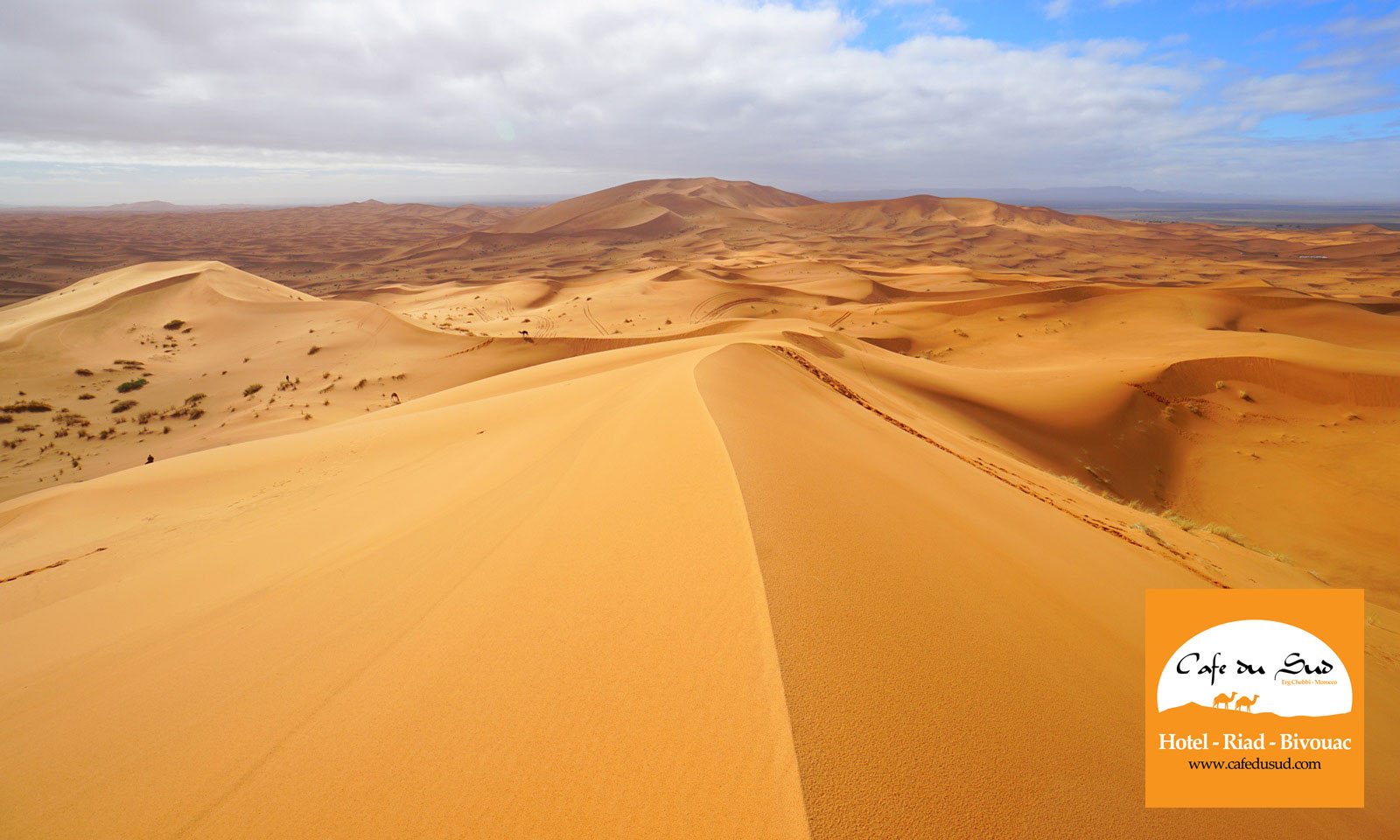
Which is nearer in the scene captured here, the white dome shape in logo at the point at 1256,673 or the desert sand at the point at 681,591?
the desert sand at the point at 681,591

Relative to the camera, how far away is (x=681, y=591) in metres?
2.92

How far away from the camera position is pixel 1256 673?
9.86 ft

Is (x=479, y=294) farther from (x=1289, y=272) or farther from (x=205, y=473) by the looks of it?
(x=1289, y=272)

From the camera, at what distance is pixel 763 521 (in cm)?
346

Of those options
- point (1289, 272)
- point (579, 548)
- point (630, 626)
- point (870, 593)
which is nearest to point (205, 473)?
point (579, 548)

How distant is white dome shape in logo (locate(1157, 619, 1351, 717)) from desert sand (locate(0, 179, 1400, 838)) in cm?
22

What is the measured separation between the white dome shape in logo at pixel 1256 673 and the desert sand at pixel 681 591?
0.22 meters

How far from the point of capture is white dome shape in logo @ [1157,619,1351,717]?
2902 mm

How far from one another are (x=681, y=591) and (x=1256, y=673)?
10.3 feet

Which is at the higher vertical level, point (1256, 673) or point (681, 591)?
point (681, 591)

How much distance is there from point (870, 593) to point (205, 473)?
9.37 m

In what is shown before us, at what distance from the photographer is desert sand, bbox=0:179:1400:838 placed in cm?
206

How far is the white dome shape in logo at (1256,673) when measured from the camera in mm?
2902

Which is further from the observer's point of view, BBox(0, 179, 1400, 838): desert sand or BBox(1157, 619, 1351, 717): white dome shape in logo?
BBox(1157, 619, 1351, 717): white dome shape in logo
